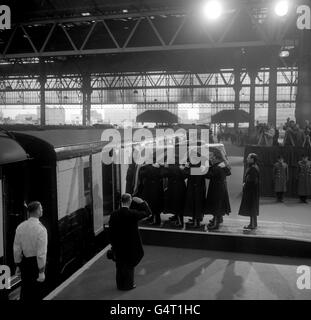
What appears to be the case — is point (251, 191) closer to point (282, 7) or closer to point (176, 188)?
point (176, 188)

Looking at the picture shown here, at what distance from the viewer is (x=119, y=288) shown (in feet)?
20.3

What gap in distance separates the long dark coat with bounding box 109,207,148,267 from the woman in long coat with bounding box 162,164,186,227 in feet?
9.71

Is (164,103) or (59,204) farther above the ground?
(164,103)

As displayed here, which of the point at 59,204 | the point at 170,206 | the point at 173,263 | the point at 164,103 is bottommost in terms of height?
the point at 173,263

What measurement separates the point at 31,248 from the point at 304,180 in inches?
390

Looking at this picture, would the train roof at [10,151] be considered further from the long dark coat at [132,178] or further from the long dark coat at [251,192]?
the long dark coat at [251,192]

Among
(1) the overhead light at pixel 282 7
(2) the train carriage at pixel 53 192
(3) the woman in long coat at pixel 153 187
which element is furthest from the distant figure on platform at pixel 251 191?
(1) the overhead light at pixel 282 7

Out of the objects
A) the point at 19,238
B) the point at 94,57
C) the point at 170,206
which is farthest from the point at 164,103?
the point at 19,238

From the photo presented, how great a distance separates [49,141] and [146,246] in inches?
134

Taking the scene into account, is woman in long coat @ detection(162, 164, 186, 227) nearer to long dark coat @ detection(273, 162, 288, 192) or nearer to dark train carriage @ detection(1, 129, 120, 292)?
dark train carriage @ detection(1, 129, 120, 292)

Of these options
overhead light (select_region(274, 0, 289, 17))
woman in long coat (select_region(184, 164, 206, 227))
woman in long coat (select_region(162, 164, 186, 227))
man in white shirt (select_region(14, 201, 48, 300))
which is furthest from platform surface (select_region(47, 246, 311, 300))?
overhead light (select_region(274, 0, 289, 17))

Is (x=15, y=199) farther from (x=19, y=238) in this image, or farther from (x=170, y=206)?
(x=170, y=206)

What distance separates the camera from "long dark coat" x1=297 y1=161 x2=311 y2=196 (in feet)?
41.2
